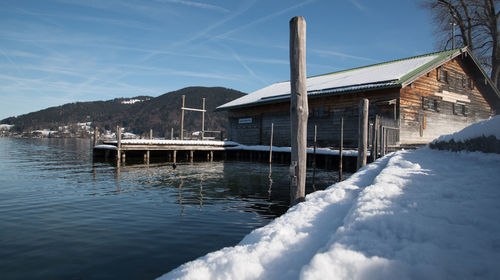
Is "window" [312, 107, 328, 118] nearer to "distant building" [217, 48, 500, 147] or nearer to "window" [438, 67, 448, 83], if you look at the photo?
"distant building" [217, 48, 500, 147]

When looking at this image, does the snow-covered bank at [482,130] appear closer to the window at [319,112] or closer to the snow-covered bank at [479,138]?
the snow-covered bank at [479,138]

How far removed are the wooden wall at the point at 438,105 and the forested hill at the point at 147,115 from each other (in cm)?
8936

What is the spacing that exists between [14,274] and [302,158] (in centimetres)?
516

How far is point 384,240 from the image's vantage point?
2.48 m

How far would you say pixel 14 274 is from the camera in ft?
13.6

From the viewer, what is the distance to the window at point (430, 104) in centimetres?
1911

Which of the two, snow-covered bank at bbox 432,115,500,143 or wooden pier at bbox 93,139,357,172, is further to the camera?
wooden pier at bbox 93,139,357,172

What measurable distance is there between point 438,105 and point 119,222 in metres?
21.5

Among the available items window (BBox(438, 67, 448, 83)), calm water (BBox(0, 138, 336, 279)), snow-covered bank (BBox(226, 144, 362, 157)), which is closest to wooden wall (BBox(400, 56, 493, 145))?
window (BBox(438, 67, 448, 83))

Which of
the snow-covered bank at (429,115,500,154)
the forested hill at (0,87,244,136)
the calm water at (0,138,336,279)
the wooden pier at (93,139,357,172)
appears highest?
the forested hill at (0,87,244,136)

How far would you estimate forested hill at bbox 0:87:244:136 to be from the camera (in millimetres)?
130125

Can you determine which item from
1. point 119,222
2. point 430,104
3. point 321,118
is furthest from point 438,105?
point 119,222

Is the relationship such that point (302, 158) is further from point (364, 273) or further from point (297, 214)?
point (364, 273)

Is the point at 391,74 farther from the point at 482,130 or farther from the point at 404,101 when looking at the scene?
the point at 482,130
